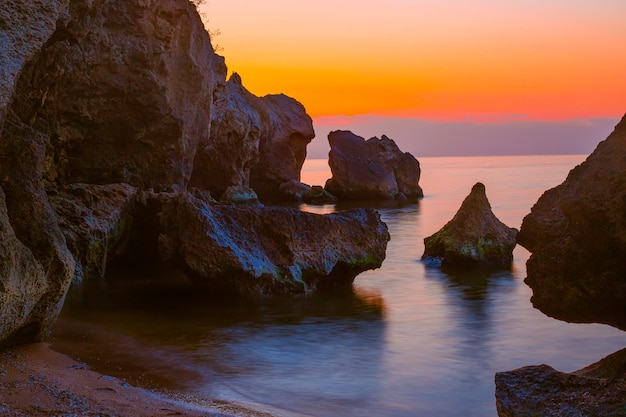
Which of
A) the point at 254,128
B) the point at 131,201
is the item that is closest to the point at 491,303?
the point at 131,201

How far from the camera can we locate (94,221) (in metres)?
18.0

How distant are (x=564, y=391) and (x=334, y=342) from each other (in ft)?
23.8

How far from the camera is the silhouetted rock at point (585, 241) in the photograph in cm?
638

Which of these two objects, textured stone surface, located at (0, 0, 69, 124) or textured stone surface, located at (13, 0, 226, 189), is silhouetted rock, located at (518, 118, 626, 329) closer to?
textured stone surface, located at (0, 0, 69, 124)

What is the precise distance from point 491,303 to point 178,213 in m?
6.79

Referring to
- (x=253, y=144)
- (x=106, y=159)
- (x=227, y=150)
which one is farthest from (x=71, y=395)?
(x=253, y=144)

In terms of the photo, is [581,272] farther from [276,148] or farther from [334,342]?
[276,148]

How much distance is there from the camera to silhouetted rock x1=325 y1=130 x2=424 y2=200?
60375 millimetres

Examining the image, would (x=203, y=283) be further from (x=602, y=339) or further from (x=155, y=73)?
(x=155, y=73)

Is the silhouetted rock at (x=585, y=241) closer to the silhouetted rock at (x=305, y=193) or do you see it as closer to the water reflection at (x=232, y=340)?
the water reflection at (x=232, y=340)

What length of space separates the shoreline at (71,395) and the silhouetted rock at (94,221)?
6932 millimetres

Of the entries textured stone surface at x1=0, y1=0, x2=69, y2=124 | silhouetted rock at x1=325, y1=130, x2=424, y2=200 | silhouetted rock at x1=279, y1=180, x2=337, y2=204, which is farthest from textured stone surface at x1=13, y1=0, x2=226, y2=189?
silhouetted rock at x1=325, y1=130, x2=424, y2=200

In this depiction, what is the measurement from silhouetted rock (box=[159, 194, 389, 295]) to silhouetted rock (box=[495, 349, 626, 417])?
31.8 feet

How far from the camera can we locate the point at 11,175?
32.2ft
